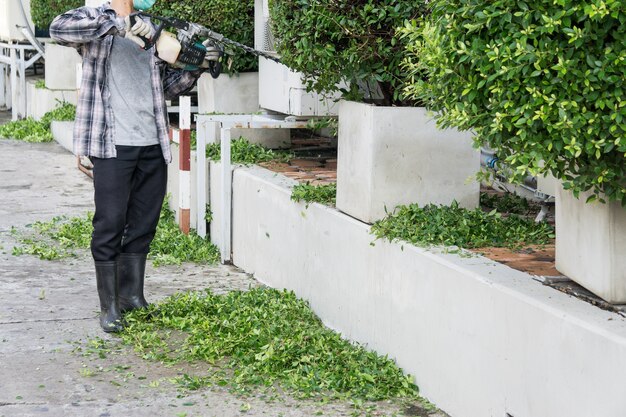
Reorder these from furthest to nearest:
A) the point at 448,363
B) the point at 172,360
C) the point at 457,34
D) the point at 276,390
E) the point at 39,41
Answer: the point at 39,41 → the point at 172,360 → the point at 276,390 → the point at 448,363 → the point at 457,34

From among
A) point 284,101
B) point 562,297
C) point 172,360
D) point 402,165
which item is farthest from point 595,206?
point 284,101

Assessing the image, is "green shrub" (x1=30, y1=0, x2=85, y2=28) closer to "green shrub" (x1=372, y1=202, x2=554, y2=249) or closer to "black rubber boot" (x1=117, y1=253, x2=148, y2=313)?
"black rubber boot" (x1=117, y1=253, x2=148, y2=313)

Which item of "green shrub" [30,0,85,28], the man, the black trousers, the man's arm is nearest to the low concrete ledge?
the black trousers

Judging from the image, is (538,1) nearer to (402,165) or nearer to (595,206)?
(595,206)

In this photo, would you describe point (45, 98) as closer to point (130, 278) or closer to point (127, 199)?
point (130, 278)

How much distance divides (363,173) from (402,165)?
8.7 inches

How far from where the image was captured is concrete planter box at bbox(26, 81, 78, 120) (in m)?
16.6

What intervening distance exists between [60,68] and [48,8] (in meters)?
0.92

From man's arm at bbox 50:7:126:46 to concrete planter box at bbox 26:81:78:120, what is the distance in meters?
9.83

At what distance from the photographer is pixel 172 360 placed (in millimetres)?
6016

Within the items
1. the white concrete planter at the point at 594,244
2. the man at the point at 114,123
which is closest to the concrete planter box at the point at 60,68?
the man at the point at 114,123

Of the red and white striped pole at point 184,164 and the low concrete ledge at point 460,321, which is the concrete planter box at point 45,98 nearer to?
the red and white striped pole at point 184,164

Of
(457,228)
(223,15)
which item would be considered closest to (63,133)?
(223,15)

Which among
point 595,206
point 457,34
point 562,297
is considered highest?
point 457,34
